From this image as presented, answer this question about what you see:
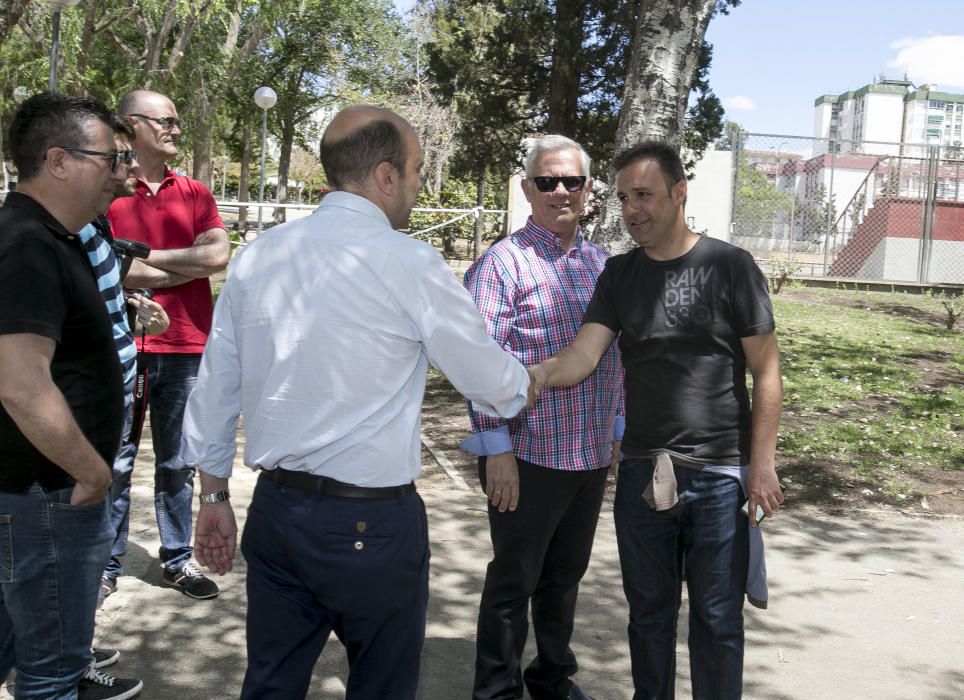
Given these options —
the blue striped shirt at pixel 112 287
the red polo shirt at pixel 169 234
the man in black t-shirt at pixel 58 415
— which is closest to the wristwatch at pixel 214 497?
the man in black t-shirt at pixel 58 415

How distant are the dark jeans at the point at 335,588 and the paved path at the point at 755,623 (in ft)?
4.19

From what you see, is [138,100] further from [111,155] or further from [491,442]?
[491,442]

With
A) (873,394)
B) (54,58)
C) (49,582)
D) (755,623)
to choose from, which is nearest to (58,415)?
(49,582)

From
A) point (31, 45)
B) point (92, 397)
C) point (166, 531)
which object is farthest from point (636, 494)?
point (31, 45)

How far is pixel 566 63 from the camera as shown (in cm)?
1281

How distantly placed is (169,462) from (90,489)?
2.03 m

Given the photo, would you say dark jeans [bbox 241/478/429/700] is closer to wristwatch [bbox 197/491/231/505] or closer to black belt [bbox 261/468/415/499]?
black belt [bbox 261/468/415/499]

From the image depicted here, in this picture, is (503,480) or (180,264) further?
(180,264)

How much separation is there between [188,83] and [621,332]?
22088 millimetres

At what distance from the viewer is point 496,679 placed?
136 inches

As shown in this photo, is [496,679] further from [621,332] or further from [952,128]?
[952,128]

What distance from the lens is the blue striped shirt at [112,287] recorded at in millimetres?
3072

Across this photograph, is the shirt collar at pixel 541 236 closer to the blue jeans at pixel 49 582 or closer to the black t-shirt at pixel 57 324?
the black t-shirt at pixel 57 324

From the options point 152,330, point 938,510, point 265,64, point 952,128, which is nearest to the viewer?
point 152,330
